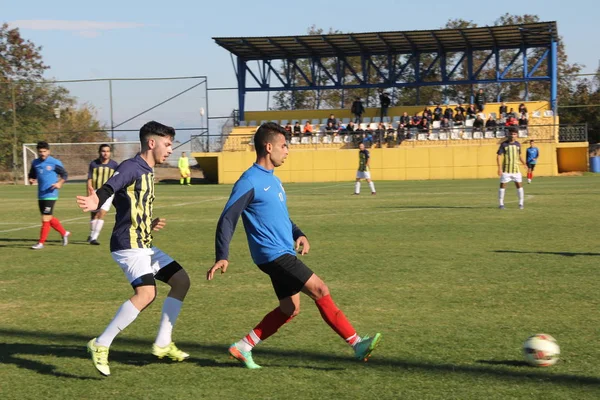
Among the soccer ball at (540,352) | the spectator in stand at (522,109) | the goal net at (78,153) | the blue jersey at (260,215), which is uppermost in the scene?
the spectator in stand at (522,109)

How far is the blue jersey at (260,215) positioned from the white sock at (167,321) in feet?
2.57

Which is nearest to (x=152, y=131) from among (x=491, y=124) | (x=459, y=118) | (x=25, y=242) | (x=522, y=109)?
(x=25, y=242)

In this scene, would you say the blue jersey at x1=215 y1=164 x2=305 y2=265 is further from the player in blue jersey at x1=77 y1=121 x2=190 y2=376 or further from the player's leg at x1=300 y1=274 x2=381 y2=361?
the player in blue jersey at x1=77 y1=121 x2=190 y2=376

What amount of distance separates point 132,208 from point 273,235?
1.11 meters

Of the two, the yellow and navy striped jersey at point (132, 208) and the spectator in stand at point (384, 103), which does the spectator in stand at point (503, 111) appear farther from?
the yellow and navy striped jersey at point (132, 208)

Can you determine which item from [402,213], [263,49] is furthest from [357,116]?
[402,213]

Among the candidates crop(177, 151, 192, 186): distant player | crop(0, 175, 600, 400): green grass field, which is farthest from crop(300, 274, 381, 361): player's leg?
crop(177, 151, 192, 186): distant player

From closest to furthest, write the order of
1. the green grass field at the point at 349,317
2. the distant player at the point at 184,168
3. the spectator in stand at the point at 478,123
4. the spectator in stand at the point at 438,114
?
the green grass field at the point at 349,317
the spectator in stand at the point at 478,123
the distant player at the point at 184,168
the spectator in stand at the point at 438,114

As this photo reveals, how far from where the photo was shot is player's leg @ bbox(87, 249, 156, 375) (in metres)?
5.59

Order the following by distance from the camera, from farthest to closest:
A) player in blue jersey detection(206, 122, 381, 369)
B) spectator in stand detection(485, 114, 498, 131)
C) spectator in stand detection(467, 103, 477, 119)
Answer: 1. spectator in stand detection(467, 103, 477, 119)
2. spectator in stand detection(485, 114, 498, 131)
3. player in blue jersey detection(206, 122, 381, 369)

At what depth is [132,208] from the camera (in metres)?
5.77

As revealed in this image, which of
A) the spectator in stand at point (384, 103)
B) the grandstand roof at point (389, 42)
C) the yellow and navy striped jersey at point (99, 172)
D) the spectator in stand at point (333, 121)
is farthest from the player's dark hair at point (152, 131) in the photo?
the spectator in stand at point (384, 103)

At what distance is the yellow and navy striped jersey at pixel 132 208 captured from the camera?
225 inches

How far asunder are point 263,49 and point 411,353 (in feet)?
142
